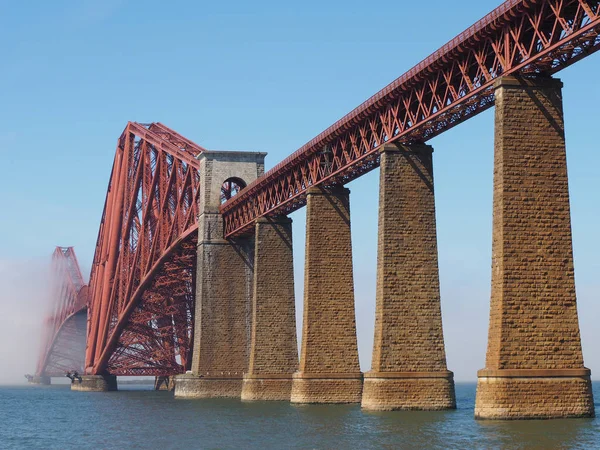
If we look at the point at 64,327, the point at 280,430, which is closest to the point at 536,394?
the point at 280,430

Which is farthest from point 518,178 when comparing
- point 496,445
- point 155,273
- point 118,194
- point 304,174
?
point 118,194

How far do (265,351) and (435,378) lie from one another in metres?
22.3

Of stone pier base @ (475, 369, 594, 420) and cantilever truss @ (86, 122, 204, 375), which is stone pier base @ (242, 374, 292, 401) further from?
stone pier base @ (475, 369, 594, 420)

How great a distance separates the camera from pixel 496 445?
35.1 meters

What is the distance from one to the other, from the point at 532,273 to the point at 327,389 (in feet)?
75.2

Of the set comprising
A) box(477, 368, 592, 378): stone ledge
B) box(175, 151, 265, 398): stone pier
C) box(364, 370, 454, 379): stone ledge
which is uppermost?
box(175, 151, 265, 398): stone pier

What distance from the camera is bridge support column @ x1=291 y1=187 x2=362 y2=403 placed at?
6212cm

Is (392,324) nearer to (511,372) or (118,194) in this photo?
(511,372)

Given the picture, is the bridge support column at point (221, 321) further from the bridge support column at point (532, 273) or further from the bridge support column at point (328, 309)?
the bridge support column at point (532, 273)

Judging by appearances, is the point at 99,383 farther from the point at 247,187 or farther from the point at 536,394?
the point at 536,394

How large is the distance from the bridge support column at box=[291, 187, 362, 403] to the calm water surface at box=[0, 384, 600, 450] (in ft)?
5.74

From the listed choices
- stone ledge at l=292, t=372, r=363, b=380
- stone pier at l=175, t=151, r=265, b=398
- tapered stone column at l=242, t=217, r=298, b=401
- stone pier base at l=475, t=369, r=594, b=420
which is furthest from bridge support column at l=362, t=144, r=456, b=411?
stone pier at l=175, t=151, r=265, b=398

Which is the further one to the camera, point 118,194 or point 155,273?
point 118,194

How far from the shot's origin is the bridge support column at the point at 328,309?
62.1 meters
